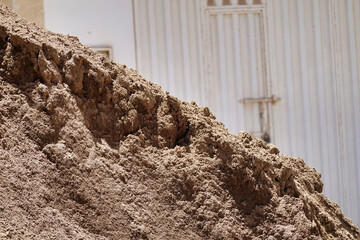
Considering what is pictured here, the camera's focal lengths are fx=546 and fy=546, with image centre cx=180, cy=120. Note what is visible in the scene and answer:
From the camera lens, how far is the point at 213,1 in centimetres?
654

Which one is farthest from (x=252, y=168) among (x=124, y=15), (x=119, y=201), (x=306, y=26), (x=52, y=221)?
(x=306, y=26)

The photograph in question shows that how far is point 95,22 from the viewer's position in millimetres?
6227

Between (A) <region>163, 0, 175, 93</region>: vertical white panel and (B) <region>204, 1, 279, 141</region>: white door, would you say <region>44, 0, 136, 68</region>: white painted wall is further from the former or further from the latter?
(B) <region>204, 1, 279, 141</region>: white door

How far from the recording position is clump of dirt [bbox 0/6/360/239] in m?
1.69

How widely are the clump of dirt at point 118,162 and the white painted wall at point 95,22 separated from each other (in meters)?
4.19

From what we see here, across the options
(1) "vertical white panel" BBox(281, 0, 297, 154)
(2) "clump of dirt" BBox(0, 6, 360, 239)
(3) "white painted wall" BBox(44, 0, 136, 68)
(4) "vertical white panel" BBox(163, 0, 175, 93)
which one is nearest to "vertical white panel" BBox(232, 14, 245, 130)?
(1) "vertical white panel" BBox(281, 0, 297, 154)

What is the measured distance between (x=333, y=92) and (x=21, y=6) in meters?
3.85

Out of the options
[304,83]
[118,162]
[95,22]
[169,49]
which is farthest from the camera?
[304,83]

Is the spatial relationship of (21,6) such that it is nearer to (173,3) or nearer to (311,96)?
(173,3)

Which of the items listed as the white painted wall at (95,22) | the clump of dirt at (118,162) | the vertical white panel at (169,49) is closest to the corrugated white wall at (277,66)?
the vertical white panel at (169,49)

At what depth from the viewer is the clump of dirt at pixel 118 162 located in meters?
1.69

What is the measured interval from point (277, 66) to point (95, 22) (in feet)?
7.34

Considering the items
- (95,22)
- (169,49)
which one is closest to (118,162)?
(95,22)

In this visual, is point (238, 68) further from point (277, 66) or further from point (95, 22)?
point (95, 22)
